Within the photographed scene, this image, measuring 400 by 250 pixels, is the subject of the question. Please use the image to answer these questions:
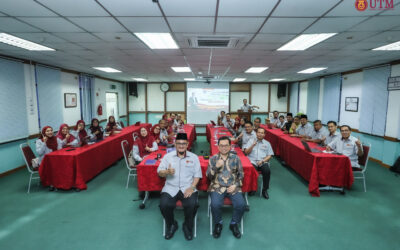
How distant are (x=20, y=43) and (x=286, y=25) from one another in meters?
4.87

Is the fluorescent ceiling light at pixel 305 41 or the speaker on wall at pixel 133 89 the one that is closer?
the fluorescent ceiling light at pixel 305 41

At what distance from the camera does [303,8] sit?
237cm

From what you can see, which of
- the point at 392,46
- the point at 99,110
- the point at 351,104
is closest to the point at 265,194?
the point at 392,46

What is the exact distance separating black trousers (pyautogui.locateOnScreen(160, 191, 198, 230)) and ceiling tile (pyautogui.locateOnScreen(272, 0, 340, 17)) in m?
2.60

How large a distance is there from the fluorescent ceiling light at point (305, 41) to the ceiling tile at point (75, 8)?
10.2 feet

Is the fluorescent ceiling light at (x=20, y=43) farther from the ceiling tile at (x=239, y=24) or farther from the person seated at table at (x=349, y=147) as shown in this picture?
the person seated at table at (x=349, y=147)

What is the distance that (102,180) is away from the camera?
4.73 metres

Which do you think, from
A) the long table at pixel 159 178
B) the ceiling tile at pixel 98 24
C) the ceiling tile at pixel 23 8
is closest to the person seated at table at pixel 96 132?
the long table at pixel 159 178

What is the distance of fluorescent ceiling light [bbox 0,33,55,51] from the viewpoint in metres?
3.56

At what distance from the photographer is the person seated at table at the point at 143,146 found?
13.7ft

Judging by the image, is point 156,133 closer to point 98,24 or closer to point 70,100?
point 98,24

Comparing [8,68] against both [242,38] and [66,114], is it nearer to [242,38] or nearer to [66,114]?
[66,114]

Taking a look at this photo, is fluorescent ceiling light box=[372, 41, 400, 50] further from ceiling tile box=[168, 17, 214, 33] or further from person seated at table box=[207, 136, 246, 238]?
person seated at table box=[207, 136, 246, 238]

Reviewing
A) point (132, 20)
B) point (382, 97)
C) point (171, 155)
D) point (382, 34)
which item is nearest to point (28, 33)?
point (132, 20)
